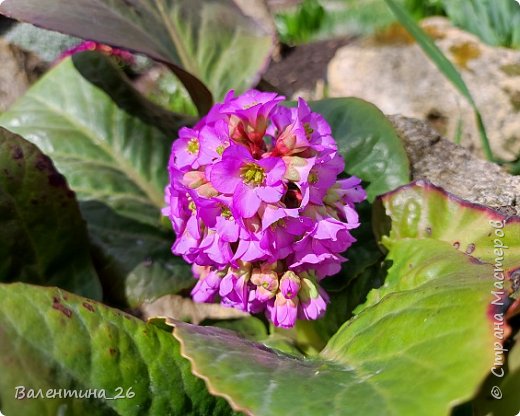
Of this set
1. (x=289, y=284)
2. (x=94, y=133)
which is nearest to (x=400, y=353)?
(x=289, y=284)

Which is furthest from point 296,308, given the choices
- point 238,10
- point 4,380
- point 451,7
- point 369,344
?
point 451,7

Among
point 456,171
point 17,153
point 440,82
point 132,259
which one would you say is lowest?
point 440,82

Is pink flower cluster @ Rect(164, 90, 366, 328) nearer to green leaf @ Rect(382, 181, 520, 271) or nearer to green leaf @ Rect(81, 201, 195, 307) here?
green leaf @ Rect(382, 181, 520, 271)

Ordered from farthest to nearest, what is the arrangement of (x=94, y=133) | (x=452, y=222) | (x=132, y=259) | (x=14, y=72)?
(x=14, y=72) → (x=94, y=133) → (x=132, y=259) → (x=452, y=222)

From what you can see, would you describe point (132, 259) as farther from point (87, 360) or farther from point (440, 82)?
point (440, 82)

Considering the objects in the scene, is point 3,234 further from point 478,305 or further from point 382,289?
point 478,305

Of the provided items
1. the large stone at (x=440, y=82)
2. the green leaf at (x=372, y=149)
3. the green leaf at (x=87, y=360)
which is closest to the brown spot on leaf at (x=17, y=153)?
the green leaf at (x=87, y=360)

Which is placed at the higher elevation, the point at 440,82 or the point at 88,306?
the point at 88,306

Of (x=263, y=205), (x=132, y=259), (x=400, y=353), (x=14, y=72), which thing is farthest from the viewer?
(x=14, y=72)
